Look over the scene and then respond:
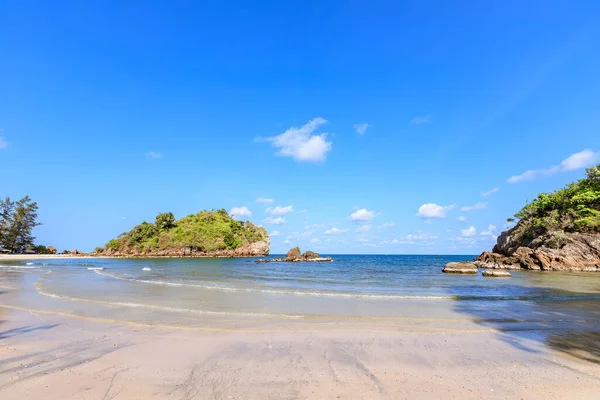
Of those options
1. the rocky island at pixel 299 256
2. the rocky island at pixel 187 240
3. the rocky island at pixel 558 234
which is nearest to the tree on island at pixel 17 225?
the rocky island at pixel 187 240

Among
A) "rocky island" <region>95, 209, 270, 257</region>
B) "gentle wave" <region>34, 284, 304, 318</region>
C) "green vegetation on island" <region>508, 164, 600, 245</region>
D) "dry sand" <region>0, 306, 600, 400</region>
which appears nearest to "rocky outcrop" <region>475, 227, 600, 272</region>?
"green vegetation on island" <region>508, 164, 600, 245</region>

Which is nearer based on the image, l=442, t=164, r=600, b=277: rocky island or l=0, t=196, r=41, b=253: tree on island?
l=442, t=164, r=600, b=277: rocky island

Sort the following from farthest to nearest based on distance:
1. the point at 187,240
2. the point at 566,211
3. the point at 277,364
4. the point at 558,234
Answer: the point at 187,240 → the point at 566,211 → the point at 558,234 → the point at 277,364

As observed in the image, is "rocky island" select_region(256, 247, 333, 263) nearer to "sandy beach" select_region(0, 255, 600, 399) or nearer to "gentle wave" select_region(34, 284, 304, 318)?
"gentle wave" select_region(34, 284, 304, 318)

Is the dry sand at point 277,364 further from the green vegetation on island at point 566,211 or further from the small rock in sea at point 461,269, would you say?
the green vegetation on island at point 566,211

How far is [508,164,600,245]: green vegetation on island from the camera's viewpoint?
49.8 meters

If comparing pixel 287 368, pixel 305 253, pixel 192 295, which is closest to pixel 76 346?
pixel 287 368

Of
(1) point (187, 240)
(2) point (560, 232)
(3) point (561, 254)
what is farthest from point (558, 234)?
(1) point (187, 240)

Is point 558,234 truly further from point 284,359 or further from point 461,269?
point 284,359

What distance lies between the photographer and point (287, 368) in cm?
700

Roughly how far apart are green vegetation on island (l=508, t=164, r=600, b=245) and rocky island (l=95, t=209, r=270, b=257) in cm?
10087

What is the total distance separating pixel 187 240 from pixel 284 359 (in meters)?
122

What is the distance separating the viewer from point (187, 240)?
12081 centimetres

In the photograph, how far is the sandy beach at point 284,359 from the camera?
5770mm
